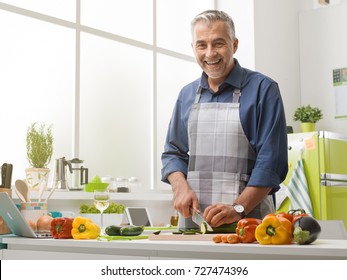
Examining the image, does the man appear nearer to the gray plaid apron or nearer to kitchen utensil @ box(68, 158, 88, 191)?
the gray plaid apron

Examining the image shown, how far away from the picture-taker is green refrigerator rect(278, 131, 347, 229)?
489 centimetres

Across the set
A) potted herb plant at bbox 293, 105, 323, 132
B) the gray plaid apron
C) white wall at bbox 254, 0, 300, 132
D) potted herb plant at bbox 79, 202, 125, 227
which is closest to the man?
the gray plaid apron

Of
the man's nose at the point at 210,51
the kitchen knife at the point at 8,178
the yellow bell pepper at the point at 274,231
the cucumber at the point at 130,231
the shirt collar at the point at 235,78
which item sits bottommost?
the cucumber at the point at 130,231

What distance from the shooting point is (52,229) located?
211 centimetres

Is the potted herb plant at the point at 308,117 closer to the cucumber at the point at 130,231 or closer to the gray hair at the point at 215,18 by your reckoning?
the gray hair at the point at 215,18

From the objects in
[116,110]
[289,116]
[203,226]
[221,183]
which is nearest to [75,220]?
[203,226]

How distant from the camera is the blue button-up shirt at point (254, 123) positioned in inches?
88.6

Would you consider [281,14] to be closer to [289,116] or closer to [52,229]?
[289,116]

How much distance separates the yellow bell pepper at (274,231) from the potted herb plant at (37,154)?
2.25 metres

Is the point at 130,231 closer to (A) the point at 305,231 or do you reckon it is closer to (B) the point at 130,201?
(A) the point at 305,231

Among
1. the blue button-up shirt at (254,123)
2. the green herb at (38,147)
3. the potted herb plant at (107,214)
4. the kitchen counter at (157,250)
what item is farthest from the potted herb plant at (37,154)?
the kitchen counter at (157,250)

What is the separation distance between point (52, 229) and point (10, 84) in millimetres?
2072
